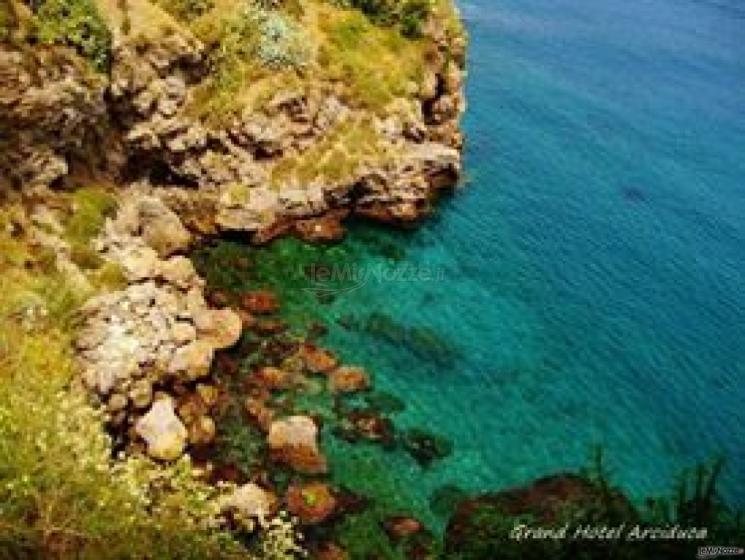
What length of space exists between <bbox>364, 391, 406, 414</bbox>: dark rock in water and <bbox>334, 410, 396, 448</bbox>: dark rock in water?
0.50 meters

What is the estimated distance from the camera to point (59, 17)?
49438mm

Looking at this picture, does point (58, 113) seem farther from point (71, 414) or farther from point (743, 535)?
point (743, 535)

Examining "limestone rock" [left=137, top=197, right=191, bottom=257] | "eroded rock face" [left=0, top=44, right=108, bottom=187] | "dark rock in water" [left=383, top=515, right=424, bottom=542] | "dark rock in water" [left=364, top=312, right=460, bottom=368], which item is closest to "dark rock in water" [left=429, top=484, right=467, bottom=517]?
"dark rock in water" [left=383, top=515, right=424, bottom=542]

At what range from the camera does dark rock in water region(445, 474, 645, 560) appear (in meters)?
23.9

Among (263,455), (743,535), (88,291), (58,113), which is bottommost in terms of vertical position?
(263,455)

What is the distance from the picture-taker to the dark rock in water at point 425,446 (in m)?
43.6

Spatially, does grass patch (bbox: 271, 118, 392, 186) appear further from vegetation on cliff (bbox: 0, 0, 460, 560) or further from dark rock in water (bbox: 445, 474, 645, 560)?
dark rock in water (bbox: 445, 474, 645, 560)

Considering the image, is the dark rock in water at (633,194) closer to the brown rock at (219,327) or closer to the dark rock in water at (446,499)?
the brown rock at (219,327)

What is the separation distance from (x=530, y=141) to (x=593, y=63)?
27.9 meters

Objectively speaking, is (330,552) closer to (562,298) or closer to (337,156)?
(562,298)

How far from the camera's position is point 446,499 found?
41750mm

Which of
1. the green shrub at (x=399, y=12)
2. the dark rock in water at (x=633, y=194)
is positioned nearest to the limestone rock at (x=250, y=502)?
the green shrub at (x=399, y=12)

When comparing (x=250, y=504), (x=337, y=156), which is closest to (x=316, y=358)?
(x=250, y=504)

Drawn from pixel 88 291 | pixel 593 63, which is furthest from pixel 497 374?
pixel 593 63
